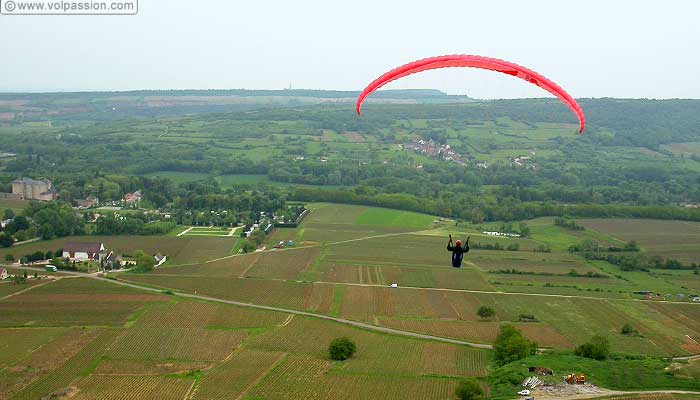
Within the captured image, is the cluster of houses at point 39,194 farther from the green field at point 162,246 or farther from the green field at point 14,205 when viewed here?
the green field at point 162,246

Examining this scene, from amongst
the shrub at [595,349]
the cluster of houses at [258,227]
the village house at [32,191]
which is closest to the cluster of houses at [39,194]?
the village house at [32,191]

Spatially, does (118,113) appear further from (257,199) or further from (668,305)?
(668,305)

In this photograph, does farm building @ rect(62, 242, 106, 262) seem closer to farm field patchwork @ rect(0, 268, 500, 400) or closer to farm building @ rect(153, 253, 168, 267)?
farm building @ rect(153, 253, 168, 267)

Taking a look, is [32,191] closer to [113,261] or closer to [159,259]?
[113,261]

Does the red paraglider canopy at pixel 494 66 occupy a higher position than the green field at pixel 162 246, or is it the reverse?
the red paraglider canopy at pixel 494 66

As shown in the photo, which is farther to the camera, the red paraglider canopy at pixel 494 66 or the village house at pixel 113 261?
the village house at pixel 113 261

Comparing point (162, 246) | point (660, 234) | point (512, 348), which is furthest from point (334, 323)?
point (660, 234)

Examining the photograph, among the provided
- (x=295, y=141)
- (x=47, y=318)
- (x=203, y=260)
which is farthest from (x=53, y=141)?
(x=47, y=318)
